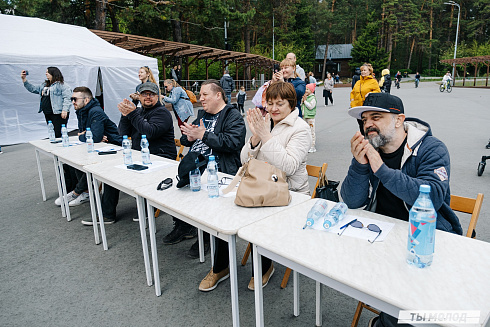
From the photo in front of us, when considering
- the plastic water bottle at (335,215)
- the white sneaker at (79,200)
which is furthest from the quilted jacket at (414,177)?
the white sneaker at (79,200)

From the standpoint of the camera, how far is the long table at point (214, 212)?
2039 millimetres

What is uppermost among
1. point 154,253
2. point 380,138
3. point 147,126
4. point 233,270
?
point 380,138

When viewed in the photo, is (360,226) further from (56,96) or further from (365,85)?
(56,96)

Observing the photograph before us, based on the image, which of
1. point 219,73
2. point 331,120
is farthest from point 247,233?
point 219,73

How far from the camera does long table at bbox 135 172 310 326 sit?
2039 millimetres

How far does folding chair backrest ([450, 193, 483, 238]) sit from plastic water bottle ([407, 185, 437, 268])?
713 millimetres

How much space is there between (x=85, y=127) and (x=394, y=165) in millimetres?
4341

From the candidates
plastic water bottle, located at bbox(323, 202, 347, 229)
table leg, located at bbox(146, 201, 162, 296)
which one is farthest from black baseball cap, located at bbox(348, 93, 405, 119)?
table leg, located at bbox(146, 201, 162, 296)

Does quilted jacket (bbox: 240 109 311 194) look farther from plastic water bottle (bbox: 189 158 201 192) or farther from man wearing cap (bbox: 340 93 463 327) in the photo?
man wearing cap (bbox: 340 93 463 327)

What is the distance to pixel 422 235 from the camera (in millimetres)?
1468

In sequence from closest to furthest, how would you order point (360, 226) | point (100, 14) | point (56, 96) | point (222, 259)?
point (360, 226) < point (222, 259) < point (56, 96) < point (100, 14)

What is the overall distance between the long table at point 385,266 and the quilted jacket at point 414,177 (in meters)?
0.20

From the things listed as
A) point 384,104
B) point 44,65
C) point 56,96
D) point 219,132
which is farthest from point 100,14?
point 384,104

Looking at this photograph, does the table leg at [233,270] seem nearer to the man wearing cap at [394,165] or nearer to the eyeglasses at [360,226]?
the eyeglasses at [360,226]
